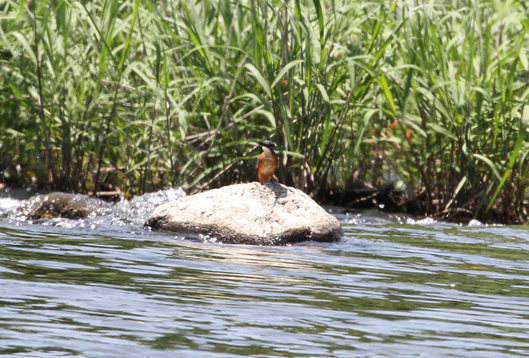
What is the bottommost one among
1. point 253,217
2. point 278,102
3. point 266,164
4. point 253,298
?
point 253,298

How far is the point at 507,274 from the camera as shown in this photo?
475 cm

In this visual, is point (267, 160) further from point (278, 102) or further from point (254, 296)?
point (254, 296)

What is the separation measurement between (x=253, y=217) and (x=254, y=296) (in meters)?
2.06

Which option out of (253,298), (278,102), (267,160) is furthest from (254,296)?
(278,102)

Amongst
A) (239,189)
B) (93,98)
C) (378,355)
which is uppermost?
(93,98)

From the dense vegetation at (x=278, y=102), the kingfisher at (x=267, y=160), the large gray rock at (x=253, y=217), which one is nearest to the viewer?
the large gray rock at (x=253, y=217)

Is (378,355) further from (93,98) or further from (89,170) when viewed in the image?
(89,170)

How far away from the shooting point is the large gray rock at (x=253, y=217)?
5.70 meters

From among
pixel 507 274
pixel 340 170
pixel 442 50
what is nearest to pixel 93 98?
pixel 340 170

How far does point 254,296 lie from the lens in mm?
3717

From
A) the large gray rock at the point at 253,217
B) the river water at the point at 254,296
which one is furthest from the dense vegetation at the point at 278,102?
the river water at the point at 254,296

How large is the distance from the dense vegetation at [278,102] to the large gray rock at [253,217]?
727mm

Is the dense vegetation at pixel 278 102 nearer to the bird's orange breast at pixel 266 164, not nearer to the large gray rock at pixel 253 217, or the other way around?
the bird's orange breast at pixel 266 164

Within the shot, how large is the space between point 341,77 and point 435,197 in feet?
5.00
